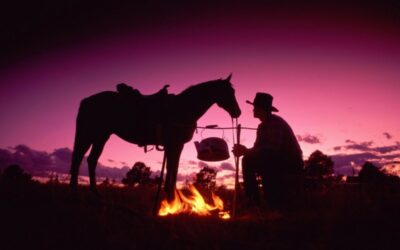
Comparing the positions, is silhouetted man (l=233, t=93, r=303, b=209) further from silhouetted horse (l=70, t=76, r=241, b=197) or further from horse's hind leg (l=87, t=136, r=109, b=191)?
horse's hind leg (l=87, t=136, r=109, b=191)

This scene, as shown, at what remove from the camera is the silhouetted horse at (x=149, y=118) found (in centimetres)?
689

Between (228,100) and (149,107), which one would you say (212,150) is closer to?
(228,100)

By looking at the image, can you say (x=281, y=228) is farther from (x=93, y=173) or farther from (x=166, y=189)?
(x=93, y=173)

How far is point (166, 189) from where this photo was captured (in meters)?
6.73

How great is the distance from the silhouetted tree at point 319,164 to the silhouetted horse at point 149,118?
6395 centimetres

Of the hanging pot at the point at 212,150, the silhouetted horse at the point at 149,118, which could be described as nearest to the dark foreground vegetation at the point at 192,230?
the hanging pot at the point at 212,150

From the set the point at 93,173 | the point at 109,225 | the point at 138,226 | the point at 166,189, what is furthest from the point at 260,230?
the point at 93,173

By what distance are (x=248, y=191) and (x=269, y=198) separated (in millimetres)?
499

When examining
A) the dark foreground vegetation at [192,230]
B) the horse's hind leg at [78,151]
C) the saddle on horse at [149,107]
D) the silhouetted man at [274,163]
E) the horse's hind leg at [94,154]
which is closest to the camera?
the dark foreground vegetation at [192,230]

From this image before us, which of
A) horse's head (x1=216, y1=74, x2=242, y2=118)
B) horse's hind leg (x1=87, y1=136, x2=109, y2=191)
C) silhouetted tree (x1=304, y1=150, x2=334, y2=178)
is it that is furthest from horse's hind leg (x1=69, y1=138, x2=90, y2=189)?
silhouetted tree (x1=304, y1=150, x2=334, y2=178)

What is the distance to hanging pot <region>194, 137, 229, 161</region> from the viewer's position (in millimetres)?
6333

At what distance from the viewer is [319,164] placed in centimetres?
6819

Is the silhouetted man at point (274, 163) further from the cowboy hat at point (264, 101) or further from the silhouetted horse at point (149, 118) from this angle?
the silhouetted horse at point (149, 118)

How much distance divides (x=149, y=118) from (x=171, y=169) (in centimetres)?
142
